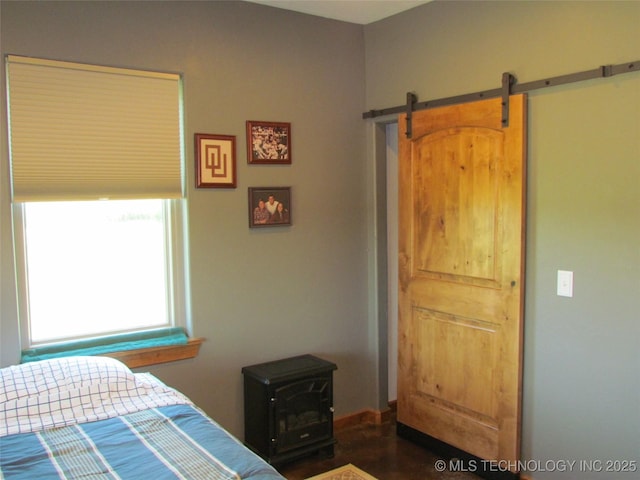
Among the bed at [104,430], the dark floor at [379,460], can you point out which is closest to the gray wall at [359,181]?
the dark floor at [379,460]

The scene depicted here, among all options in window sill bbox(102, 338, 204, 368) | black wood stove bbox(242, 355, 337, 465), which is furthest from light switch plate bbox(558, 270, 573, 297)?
window sill bbox(102, 338, 204, 368)

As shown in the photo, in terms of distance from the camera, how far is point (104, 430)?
2107 mm

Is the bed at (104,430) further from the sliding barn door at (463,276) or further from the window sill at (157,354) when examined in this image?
the sliding barn door at (463,276)

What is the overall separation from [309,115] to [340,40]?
53 cm

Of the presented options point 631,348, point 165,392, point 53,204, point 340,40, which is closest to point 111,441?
point 165,392

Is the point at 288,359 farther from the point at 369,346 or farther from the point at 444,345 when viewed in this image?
the point at 444,345

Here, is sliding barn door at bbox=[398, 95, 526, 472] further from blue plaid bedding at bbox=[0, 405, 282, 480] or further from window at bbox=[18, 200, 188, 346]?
blue plaid bedding at bbox=[0, 405, 282, 480]

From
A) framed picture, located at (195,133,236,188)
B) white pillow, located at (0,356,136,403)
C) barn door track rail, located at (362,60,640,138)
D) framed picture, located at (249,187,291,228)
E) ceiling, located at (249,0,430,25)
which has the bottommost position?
white pillow, located at (0,356,136,403)

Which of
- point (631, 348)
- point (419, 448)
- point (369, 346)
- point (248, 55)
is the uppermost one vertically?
point (248, 55)

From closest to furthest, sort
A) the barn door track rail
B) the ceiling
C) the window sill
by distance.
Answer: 1. the barn door track rail
2. the window sill
3. the ceiling

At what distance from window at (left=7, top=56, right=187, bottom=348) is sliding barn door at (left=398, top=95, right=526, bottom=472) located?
1354mm

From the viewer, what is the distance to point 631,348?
2467 millimetres

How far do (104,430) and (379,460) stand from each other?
175 centimetres

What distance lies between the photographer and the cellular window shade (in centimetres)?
266
